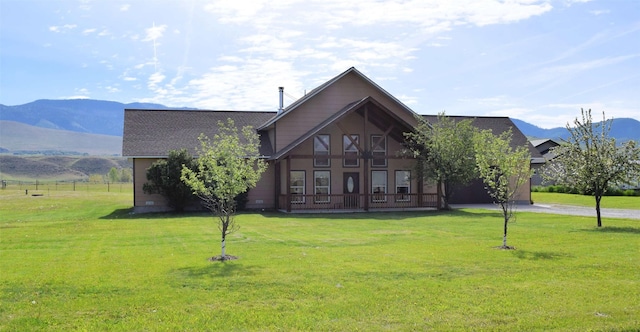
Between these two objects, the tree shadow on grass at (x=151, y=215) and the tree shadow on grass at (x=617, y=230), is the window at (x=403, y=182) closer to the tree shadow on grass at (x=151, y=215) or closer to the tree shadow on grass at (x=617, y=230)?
the tree shadow on grass at (x=151, y=215)

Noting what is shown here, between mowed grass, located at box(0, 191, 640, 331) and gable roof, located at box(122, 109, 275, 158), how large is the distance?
1252 centimetres

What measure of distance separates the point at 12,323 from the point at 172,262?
4.77 m

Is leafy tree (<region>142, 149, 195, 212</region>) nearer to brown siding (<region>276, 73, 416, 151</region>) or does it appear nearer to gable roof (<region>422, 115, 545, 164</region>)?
brown siding (<region>276, 73, 416, 151</region>)

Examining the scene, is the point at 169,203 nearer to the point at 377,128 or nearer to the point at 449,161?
the point at 377,128

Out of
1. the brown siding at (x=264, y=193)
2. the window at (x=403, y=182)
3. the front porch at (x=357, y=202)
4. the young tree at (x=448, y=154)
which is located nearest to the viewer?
the young tree at (x=448, y=154)

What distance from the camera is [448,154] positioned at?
29.5m

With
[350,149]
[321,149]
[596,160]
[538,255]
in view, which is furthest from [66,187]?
[538,255]

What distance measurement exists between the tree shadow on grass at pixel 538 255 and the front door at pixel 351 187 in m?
18.2

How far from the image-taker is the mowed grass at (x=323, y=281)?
26.5 ft

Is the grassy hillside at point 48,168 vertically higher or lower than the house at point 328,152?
higher

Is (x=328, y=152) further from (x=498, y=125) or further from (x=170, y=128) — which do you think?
(x=498, y=125)

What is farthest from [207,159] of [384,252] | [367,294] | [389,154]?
[389,154]

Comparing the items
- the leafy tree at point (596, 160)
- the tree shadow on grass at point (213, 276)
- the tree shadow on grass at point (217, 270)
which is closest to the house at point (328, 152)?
the leafy tree at point (596, 160)

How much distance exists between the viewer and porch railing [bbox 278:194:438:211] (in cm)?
3103
